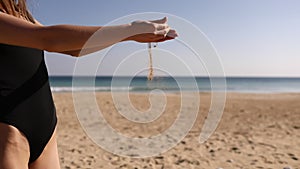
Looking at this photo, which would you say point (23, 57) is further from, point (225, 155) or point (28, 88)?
point (225, 155)

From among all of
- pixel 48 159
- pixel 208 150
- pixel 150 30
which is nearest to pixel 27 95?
pixel 48 159

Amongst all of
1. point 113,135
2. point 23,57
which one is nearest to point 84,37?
point 23,57

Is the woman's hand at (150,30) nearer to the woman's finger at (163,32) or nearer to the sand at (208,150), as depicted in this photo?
the woman's finger at (163,32)

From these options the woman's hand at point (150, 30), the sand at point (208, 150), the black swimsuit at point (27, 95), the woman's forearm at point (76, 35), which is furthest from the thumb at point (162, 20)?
the sand at point (208, 150)

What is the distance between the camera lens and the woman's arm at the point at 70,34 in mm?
998

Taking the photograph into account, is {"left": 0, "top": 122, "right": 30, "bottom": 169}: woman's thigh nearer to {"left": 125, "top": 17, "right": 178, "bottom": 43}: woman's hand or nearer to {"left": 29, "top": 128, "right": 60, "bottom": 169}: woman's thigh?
{"left": 29, "top": 128, "right": 60, "bottom": 169}: woman's thigh

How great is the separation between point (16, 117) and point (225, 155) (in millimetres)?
4412

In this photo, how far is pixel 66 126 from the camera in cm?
820

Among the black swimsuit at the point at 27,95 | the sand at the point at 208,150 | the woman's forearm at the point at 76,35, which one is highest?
the woman's forearm at the point at 76,35

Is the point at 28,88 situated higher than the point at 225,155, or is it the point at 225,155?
the point at 28,88

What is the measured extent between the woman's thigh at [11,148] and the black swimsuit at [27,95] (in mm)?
24

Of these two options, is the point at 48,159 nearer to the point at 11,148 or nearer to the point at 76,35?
the point at 11,148

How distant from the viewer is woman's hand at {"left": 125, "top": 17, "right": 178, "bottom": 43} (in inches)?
40.3

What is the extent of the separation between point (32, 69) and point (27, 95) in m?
0.10
